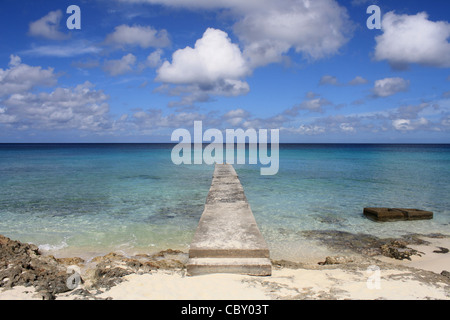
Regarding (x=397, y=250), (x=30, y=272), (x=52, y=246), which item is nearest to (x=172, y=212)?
(x=52, y=246)

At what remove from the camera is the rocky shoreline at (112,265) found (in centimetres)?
341

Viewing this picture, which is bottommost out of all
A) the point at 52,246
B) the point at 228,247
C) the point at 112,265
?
the point at 52,246

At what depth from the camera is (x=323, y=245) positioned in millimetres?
6066

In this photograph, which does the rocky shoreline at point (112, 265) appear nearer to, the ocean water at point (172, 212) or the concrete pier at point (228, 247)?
the concrete pier at point (228, 247)

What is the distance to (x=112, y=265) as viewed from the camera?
430cm

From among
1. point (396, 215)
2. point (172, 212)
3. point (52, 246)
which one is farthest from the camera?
point (172, 212)

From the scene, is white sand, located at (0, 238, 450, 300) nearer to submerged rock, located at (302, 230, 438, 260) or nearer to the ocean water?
submerged rock, located at (302, 230, 438, 260)

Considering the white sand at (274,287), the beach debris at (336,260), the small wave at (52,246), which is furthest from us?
the small wave at (52,246)

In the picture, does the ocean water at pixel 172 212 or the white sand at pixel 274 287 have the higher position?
the white sand at pixel 274 287

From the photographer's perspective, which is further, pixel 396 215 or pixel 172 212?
pixel 172 212

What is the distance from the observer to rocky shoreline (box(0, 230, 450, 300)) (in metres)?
3.41

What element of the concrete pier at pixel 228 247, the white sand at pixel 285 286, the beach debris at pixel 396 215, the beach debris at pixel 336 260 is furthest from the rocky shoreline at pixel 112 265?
the beach debris at pixel 396 215

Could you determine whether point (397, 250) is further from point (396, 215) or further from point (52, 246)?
point (52, 246)

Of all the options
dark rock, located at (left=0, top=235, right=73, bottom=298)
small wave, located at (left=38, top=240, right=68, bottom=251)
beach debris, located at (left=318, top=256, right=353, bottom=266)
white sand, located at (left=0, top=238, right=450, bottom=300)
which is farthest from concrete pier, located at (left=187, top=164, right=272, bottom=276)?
small wave, located at (left=38, top=240, right=68, bottom=251)
